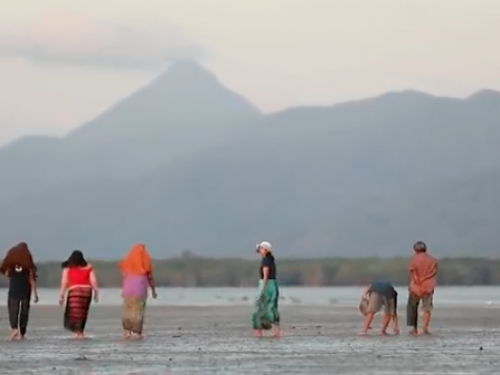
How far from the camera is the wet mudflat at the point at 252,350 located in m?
26.8

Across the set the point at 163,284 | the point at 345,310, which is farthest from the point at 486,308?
the point at 163,284

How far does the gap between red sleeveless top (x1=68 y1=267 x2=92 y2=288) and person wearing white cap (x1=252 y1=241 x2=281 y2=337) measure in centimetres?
315

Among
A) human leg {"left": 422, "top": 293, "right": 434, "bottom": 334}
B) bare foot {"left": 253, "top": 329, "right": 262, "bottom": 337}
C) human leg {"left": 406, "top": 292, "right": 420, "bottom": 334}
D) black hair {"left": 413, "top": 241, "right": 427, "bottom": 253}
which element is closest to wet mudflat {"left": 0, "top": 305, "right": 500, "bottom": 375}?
bare foot {"left": 253, "top": 329, "right": 262, "bottom": 337}

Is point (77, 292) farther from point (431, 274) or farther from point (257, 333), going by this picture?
point (431, 274)

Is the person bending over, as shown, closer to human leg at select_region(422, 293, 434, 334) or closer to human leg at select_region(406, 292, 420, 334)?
human leg at select_region(406, 292, 420, 334)

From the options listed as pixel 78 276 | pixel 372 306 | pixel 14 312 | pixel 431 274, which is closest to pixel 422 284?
pixel 431 274

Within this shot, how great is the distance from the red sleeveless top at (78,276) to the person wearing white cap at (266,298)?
315cm

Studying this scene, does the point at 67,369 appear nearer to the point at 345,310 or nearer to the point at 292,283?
the point at 345,310

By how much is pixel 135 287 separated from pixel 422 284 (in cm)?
542

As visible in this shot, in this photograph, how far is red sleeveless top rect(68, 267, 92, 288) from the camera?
36031mm

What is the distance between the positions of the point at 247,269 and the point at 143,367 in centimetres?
10394

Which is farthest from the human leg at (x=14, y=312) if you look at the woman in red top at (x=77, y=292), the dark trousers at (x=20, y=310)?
the woman in red top at (x=77, y=292)

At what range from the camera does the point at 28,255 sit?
36.4m

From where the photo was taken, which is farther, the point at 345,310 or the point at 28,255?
the point at 345,310
